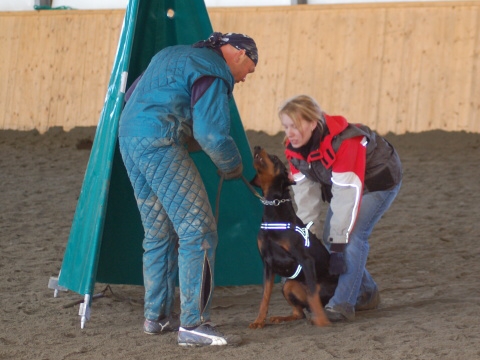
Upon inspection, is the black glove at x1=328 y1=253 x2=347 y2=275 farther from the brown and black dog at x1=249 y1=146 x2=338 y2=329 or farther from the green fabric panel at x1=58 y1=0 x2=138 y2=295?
the green fabric panel at x1=58 y1=0 x2=138 y2=295

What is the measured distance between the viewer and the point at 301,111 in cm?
408

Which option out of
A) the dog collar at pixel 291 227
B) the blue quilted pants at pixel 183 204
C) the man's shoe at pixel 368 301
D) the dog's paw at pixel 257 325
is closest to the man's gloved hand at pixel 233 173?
the blue quilted pants at pixel 183 204

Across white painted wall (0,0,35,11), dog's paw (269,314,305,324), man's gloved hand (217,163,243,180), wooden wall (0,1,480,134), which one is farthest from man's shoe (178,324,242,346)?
white painted wall (0,0,35,11)

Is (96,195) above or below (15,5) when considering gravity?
below

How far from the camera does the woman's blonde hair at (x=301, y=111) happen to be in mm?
4078

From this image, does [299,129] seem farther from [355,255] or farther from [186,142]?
[355,255]

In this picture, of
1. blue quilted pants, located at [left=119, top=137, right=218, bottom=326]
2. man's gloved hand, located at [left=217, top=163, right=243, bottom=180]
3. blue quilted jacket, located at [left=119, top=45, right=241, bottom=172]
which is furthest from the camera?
man's gloved hand, located at [left=217, top=163, right=243, bottom=180]

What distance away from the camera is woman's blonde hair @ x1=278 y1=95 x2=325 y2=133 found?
4078 millimetres

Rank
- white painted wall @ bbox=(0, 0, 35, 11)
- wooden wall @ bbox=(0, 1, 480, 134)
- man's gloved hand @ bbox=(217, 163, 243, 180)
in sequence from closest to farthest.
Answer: man's gloved hand @ bbox=(217, 163, 243, 180) < wooden wall @ bbox=(0, 1, 480, 134) < white painted wall @ bbox=(0, 0, 35, 11)

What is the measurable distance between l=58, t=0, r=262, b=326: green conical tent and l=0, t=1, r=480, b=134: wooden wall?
19.5ft

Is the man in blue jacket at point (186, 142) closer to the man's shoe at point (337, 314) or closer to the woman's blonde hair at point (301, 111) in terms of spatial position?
the woman's blonde hair at point (301, 111)

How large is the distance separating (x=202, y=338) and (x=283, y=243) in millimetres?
633

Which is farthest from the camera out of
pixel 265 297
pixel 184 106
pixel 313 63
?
pixel 313 63

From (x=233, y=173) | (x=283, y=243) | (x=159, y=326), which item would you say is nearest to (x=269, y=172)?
(x=233, y=173)
